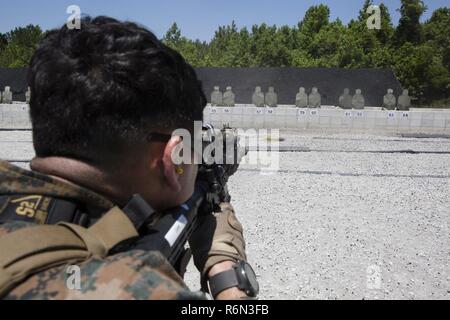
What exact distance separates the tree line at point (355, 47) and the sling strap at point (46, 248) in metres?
22.8

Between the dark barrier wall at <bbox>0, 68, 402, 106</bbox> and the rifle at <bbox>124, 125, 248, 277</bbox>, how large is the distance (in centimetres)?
1565

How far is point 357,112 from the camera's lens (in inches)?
534

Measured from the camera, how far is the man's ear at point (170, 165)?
2.61ft

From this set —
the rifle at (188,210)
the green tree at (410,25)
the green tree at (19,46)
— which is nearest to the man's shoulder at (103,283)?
the rifle at (188,210)

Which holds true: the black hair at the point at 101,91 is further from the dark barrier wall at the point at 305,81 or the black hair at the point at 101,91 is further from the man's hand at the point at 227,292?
the dark barrier wall at the point at 305,81

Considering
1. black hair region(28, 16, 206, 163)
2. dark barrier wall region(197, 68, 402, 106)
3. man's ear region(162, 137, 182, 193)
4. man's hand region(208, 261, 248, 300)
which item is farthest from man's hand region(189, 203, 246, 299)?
dark barrier wall region(197, 68, 402, 106)

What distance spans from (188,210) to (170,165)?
0.24 m

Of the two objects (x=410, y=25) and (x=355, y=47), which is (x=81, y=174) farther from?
(x=410, y=25)

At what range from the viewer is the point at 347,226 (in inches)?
165

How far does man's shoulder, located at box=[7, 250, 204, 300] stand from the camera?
0.54 meters

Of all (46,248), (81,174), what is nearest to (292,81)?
(81,174)
